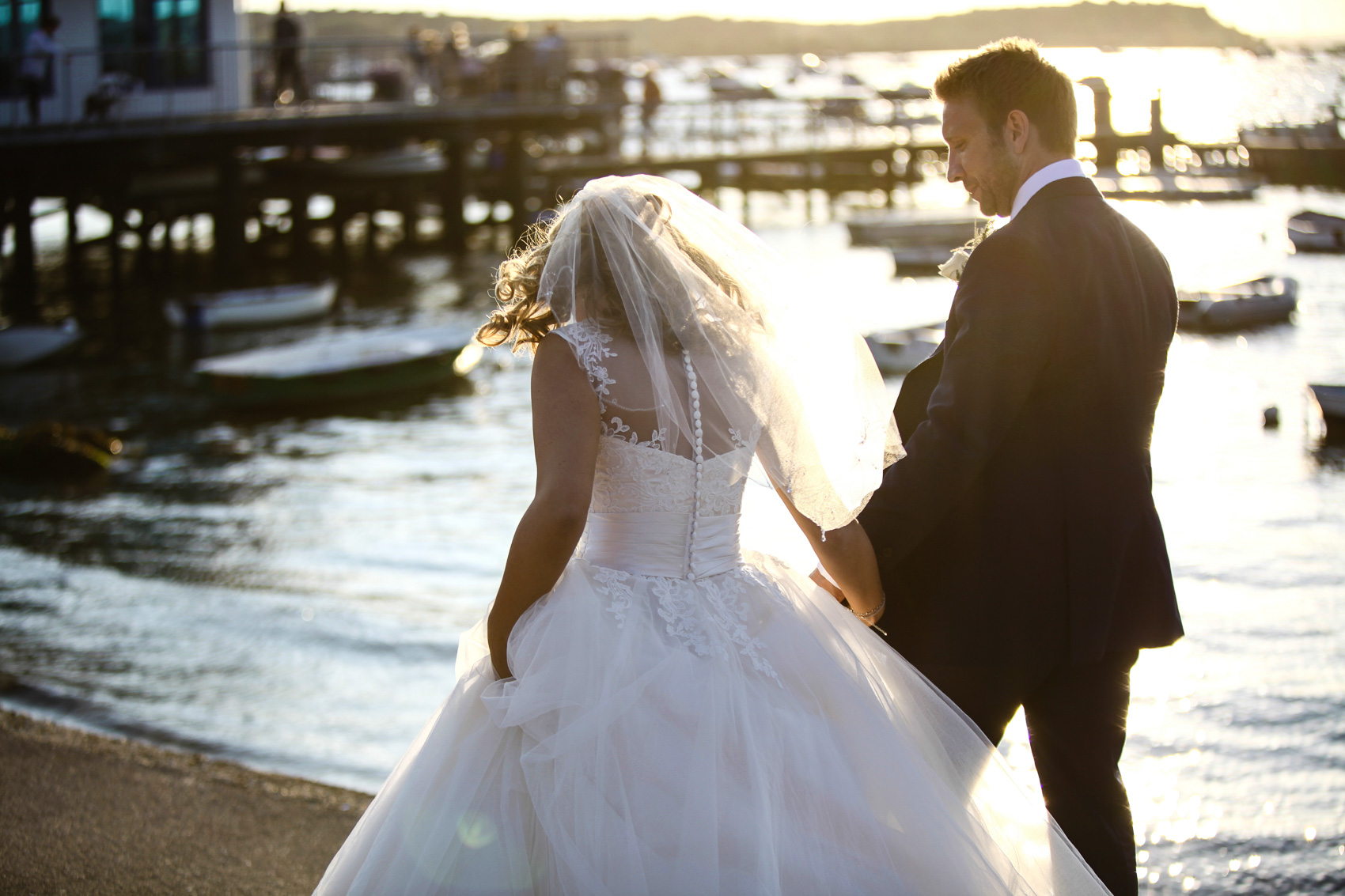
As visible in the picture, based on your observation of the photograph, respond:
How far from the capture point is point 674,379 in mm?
2246

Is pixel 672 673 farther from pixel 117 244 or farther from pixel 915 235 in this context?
pixel 915 235

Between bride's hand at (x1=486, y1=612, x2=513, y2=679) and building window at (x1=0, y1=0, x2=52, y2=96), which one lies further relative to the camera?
building window at (x1=0, y1=0, x2=52, y2=96)

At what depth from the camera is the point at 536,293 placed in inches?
92.0

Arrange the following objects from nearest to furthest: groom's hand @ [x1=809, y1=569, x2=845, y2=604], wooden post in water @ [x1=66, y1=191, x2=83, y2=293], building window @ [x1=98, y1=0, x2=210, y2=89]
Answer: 1. groom's hand @ [x1=809, y1=569, x2=845, y2=604]
2. building window @ [x1=98, y1=0, x2=210, y2=89]
3. wooden post in water @ [x1=66, y1=191, x2=83, y2=293]

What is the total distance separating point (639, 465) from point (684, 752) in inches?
20.9

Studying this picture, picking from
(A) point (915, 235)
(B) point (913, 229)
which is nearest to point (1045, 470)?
(A) point (915, 235)

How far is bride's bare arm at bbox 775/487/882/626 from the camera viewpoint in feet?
7.91

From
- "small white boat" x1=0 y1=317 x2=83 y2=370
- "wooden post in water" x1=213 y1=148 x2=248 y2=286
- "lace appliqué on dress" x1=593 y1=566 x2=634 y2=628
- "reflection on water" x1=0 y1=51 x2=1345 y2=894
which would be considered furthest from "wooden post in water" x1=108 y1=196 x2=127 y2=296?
"lace appliqué on dress" x1=593 y1=566 x2=634 y2=628

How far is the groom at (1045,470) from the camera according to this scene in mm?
2330

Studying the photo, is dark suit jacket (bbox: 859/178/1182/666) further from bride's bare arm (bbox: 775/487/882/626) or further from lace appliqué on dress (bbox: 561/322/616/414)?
lace appliqué on dress (bbox: 561/322/616/414)

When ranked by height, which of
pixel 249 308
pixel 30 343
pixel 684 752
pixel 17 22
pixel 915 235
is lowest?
pixel 30 343

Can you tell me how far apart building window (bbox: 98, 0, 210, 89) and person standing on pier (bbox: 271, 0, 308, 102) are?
140 cm

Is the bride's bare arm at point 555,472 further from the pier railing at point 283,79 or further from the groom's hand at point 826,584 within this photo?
the pier railing at point 283,79

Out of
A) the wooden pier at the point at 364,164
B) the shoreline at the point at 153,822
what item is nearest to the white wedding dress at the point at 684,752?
the shoreline at the point at 153,822
